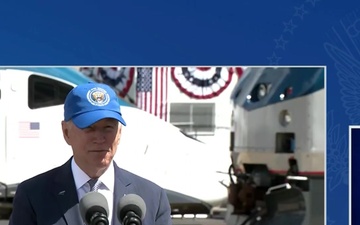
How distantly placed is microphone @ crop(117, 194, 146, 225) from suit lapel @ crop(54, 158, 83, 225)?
20 centimetres

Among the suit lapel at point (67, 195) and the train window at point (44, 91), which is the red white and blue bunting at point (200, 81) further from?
the suit lapel at point (67, 195)

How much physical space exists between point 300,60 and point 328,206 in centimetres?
61

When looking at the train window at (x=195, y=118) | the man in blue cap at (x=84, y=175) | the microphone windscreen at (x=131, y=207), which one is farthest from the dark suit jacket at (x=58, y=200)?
the train window at (x=195, y=118)

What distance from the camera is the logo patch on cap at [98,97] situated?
1.54m

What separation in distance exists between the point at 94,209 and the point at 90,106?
0.26m

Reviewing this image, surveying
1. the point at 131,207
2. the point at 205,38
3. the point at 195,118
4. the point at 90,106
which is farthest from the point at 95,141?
the point at 205,38

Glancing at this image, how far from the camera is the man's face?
5.14ft

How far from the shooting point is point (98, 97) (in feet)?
5.10

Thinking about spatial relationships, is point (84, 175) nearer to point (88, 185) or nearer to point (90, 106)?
point (88, 185)

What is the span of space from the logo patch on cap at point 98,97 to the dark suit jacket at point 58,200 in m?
0.20

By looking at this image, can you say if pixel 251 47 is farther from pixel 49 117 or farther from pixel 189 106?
pixel 49 117

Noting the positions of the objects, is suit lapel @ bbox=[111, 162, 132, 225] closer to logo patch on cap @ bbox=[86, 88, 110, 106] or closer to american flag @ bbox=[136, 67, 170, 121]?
logo patch on cap @ bbox=[86, 88, 110, 106]

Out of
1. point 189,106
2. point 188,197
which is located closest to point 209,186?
point 188,197

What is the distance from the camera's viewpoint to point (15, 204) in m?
1.64
